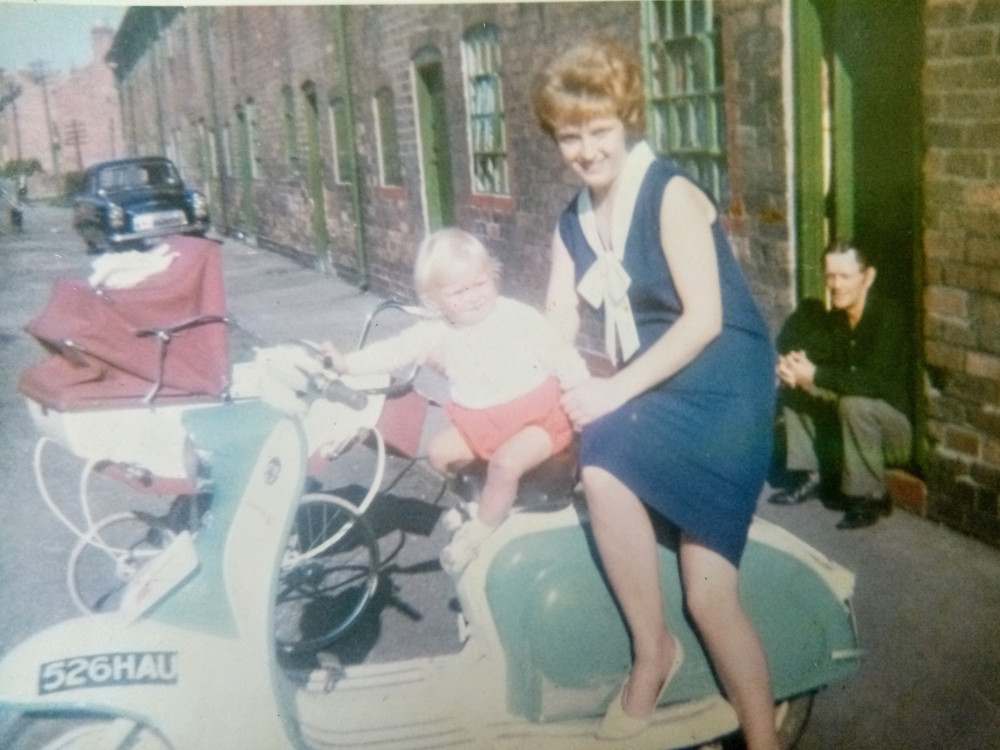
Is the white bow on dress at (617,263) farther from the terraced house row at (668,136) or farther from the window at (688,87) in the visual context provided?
the window at (688,87)

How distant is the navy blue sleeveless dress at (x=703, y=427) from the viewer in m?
1.96

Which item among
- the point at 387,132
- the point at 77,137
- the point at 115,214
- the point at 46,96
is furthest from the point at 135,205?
the point at 46,96

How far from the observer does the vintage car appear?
10.2ft

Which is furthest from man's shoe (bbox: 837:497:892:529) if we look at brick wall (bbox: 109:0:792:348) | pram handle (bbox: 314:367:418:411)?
pram handle (bbox: 314:367:418:411)

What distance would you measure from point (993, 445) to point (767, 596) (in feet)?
4.05

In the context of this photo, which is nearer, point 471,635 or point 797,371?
point 471,635

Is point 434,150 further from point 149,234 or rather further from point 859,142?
point 859,142

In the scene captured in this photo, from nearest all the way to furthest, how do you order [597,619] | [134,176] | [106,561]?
[597,619] → [134,176] → [106,561]

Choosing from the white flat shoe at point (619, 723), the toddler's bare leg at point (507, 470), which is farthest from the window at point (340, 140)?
the white flat shoe at point (619, 723)

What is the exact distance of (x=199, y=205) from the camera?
3971mm

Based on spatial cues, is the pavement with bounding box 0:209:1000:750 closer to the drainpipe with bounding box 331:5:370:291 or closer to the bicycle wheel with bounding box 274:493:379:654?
the bicycle wheel with bounding box 274:493:379:654

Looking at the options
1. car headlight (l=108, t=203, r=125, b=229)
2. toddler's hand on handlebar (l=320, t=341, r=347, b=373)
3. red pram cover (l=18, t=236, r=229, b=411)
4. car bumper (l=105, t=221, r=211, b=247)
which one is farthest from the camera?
car bumper (l=105, t=221, r=211, b=247)

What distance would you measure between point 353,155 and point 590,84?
8.13 ft

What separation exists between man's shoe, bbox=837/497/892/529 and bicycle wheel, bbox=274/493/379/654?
1.59m
